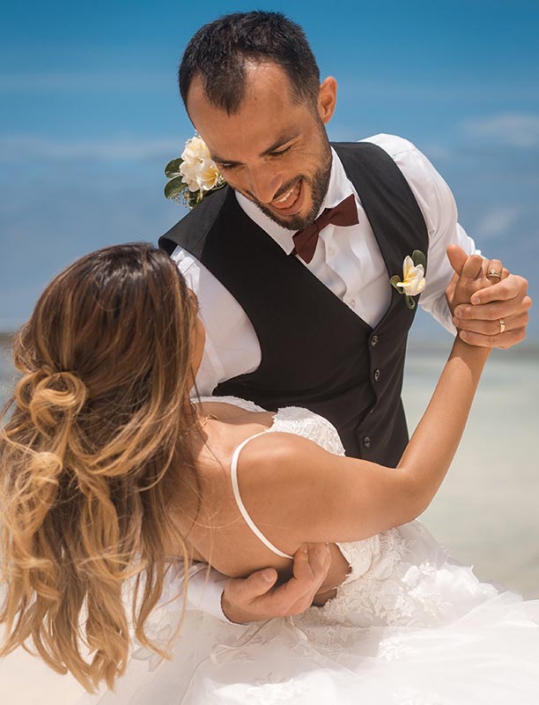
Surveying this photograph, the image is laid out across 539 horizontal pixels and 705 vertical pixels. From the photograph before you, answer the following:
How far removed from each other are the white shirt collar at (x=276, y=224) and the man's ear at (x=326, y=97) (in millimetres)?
94

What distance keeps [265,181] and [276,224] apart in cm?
15

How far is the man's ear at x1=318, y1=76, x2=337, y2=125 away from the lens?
6.91 ft

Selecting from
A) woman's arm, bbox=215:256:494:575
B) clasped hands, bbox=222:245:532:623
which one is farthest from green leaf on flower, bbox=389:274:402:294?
woman's arm, bbox=215:256:494:575

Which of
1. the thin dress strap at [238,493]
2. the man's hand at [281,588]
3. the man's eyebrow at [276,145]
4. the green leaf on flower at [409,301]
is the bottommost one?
the man's hand at [281,588]

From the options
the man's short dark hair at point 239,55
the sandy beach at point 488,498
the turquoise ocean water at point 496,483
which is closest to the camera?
the man's short dark hair at point 239,55

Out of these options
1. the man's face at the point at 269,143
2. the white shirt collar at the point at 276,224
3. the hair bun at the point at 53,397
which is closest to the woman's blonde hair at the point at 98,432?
the hair bun at the point at 53,397

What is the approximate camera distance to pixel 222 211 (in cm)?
211

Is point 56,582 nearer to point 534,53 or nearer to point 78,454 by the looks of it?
point 78,454

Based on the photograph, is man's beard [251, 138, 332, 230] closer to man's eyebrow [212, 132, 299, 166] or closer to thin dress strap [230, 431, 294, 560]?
man's eyebrow [212, 132, 299, 166]

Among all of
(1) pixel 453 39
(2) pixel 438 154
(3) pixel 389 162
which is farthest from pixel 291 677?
(1) pixel 453 39

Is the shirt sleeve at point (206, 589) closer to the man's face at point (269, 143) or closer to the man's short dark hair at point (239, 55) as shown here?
the man's face at point (269, 143)

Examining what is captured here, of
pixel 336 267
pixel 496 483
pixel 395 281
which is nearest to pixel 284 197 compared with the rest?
pixel 336 267

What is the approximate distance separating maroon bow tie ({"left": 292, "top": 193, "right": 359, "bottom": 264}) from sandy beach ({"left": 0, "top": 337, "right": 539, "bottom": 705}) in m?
0.73

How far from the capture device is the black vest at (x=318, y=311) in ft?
6.87
